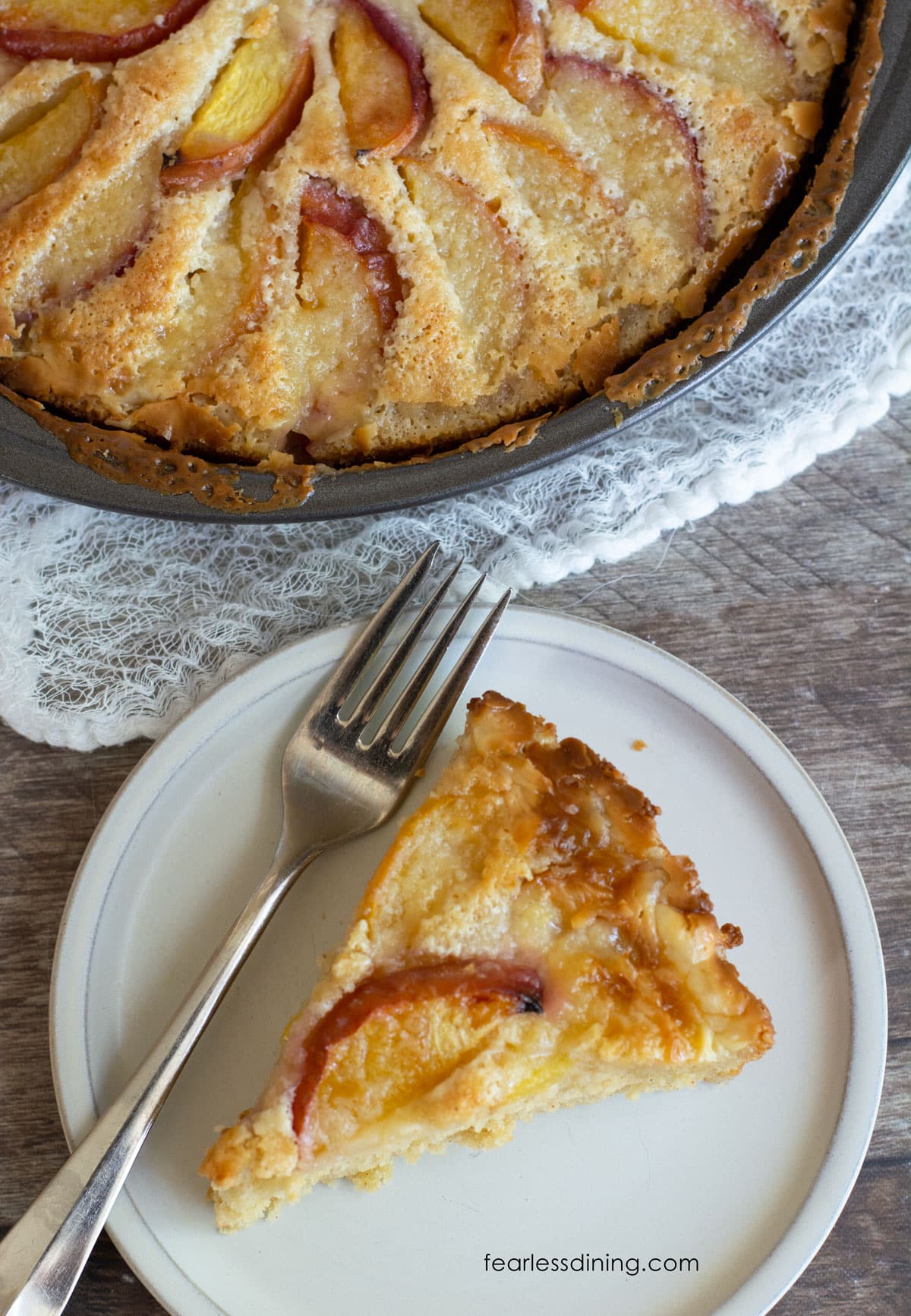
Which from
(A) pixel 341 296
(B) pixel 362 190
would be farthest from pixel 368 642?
(B) pixel 362 190

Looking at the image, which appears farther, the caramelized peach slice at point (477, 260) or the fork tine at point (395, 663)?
the fork tine at point (395, 663)

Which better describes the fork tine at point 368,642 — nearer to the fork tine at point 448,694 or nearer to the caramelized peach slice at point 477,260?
the fork tine at point 448,694

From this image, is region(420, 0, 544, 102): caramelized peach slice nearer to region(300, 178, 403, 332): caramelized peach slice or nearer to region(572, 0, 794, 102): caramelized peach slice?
region(572, 0, 794, 102): caramelized peach slice

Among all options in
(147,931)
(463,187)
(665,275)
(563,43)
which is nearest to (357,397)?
(463,187)

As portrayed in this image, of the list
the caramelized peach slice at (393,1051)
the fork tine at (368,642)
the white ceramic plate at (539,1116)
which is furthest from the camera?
the fork tine at (368,642)

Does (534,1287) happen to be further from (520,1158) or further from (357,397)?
(357,397)

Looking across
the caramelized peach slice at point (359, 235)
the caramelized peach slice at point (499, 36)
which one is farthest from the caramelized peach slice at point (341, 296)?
the caramelized peach slice at point (499, 36)
